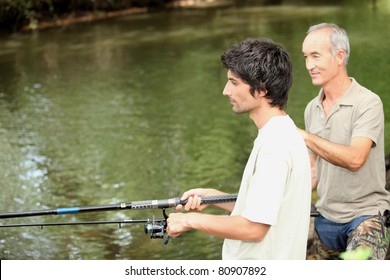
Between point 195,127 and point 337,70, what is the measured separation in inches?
287

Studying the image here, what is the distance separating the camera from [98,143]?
33.4 feet

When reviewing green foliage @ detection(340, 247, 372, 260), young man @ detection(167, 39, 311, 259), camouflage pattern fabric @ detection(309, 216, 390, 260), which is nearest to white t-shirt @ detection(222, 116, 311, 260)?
young man @ detection(167, 39, 311, 259)

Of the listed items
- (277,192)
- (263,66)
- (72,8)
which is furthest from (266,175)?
(72,8)

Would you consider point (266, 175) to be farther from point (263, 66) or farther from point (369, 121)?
point (369, 121)

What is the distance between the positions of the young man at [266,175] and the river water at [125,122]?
3.85 meters

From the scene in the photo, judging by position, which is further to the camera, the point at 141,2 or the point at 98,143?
the point at 141,2

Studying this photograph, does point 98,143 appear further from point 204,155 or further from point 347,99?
point 347,99

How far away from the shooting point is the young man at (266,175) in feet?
7.63

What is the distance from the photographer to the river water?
23.2 feet

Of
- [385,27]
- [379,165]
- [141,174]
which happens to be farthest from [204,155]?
[385,27]

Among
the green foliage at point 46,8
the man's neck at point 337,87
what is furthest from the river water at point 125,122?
the man's neck at point 337,87

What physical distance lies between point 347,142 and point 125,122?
313 inches
